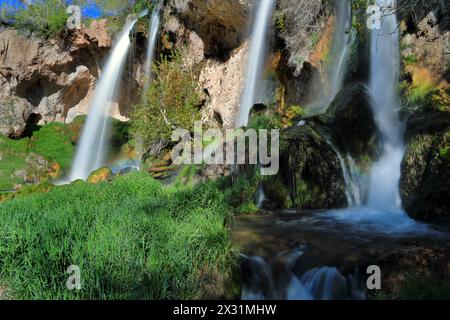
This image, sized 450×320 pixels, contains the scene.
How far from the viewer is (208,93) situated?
69.4 ft

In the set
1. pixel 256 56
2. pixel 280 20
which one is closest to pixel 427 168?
pixel 280 20

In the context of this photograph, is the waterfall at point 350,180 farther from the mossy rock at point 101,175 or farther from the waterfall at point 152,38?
the waterfall at point 152,38

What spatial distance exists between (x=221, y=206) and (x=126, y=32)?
21.0 meters

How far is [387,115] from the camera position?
1058 cm

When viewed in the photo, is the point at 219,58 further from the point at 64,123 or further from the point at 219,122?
the point at 64,123

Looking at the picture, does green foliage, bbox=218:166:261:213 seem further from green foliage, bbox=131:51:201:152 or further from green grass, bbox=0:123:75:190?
green grass, bbox=0:123:75:190

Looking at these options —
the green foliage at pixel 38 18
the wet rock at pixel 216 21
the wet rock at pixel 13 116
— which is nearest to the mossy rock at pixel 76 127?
the wet rock at pixel 13 116

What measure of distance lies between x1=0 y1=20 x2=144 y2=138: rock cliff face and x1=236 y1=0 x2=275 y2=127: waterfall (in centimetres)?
957

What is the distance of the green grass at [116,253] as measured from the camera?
4199 millimetres

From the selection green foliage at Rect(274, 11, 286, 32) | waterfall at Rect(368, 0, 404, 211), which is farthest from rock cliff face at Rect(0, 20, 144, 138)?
waterfall at Rect(368, 0, 404, 211)

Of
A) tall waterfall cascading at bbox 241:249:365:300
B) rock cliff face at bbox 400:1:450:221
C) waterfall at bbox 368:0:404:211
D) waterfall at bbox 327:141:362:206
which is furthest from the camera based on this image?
waterfall at bbox 327:141:362:206

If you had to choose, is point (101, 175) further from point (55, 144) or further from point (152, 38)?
point (55, 144)

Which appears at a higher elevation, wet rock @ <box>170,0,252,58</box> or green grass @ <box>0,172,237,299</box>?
wet rock @ <box>170,0,252,58</box>

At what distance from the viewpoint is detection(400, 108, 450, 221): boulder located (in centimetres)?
695
